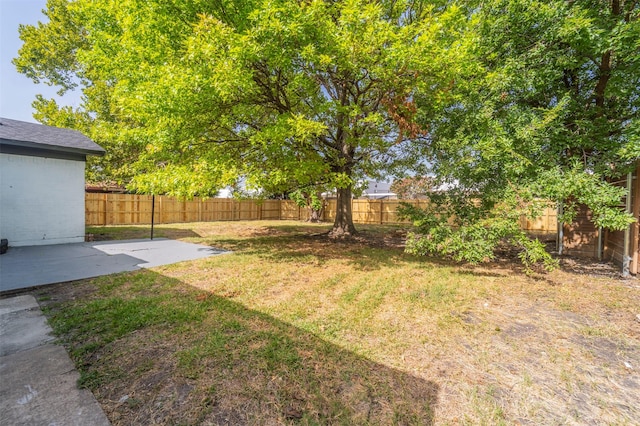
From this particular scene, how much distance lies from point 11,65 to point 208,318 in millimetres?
22673

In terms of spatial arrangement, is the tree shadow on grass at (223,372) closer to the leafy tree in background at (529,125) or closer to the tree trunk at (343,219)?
the leafy tree in background at (529,125)

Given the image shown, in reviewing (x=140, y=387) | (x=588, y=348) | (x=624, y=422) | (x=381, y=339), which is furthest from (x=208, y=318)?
(x=588, y=348)

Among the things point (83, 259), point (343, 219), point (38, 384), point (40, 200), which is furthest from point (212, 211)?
point (38, 384)

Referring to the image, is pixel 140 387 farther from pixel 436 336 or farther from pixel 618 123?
pixel 618 123

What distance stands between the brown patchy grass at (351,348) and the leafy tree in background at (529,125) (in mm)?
1250

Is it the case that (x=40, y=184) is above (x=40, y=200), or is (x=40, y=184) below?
above

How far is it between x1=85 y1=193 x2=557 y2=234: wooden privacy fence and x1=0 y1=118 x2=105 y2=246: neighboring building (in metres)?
Answer: 2.97

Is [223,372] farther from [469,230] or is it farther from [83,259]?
[83,259]

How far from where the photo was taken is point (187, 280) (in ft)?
15.8

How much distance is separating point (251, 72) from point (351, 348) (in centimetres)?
449

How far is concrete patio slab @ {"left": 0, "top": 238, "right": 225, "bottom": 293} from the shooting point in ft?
15.4

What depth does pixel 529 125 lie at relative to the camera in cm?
500

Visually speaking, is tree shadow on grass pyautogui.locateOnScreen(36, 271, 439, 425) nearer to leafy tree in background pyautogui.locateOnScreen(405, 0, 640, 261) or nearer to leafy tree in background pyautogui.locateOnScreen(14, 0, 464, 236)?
leafy tree in background pyautogui.locateOnScreen(14, 0, 464, 236)

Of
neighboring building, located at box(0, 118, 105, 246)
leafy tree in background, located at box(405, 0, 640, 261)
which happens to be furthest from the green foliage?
neighboring building, located at box(0, 118, 105, 246)
